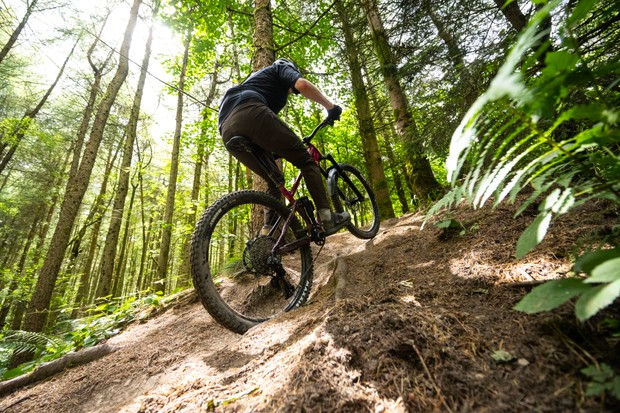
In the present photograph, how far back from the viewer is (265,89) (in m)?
2.78

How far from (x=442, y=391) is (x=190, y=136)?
40.2 feet

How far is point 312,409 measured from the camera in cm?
95

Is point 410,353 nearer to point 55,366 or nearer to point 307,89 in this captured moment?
point 307,89

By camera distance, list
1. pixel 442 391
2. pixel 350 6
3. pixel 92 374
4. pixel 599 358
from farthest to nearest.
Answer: pixel 350 6
pixel 92 374
pixel 442 391
pixel 599 358

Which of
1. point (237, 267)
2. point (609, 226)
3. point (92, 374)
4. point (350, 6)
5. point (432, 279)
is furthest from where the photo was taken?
point (350, 6)

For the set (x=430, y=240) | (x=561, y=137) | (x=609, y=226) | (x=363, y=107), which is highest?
(x=363, y=107)

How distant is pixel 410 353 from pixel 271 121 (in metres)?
2.10

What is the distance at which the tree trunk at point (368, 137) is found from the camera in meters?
7.11

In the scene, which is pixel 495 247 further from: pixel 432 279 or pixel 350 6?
pixel 350 6

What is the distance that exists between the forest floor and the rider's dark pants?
3.90 ft

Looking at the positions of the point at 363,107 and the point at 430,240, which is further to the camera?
the point at 363,107

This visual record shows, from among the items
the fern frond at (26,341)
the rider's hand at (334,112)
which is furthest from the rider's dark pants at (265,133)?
the fern frond at (26,341)

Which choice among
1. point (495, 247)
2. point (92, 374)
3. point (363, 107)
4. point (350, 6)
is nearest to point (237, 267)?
point (92, 374)

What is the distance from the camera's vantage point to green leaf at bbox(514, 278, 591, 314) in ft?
2.70
